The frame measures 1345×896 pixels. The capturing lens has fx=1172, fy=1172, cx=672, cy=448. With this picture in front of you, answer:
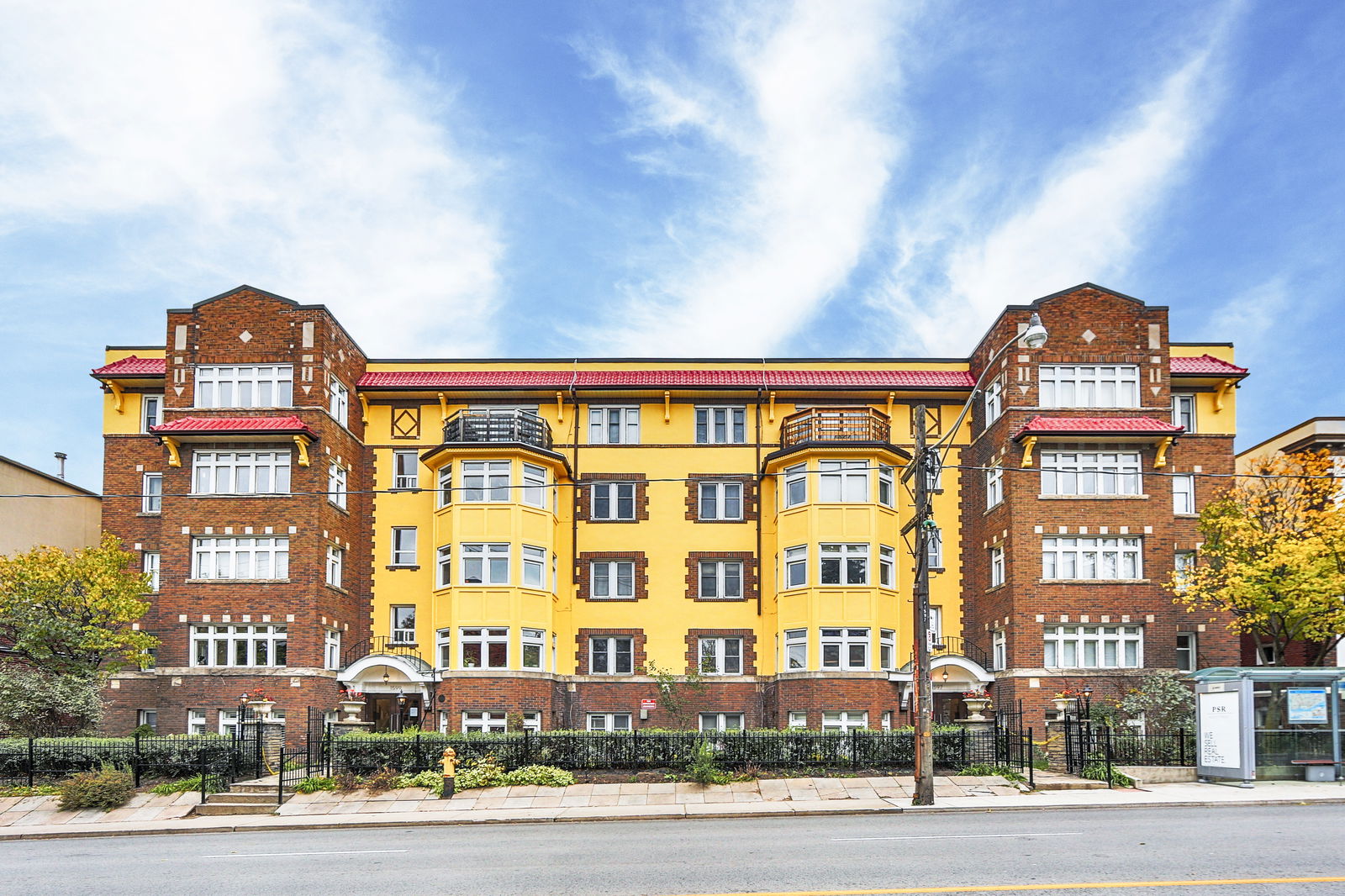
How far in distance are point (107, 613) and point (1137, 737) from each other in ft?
94.8

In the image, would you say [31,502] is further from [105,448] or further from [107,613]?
[107,613]

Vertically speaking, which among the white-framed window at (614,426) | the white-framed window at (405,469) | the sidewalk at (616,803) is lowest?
the sidewalk at (616,803)

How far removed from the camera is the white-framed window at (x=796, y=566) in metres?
36.3

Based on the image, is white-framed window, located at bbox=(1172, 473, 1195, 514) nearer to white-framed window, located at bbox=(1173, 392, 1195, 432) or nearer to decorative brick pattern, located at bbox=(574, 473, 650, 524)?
white-framed window, located at bbox=(1173, 392, 1195, 432)

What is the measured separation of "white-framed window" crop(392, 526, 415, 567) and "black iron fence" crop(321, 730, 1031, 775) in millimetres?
10820

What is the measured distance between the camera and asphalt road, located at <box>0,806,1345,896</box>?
47.6 ft

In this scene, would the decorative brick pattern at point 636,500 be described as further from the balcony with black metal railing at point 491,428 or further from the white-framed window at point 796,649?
A: the white-framed window at point 796,649

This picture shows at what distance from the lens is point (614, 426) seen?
131 ft

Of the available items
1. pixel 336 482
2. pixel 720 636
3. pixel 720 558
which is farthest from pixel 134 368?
pixel 720 636

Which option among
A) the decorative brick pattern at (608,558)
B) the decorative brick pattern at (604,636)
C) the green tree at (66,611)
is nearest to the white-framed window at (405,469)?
the decorative brick pattern at (608,558)

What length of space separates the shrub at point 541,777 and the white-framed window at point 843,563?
453 inches

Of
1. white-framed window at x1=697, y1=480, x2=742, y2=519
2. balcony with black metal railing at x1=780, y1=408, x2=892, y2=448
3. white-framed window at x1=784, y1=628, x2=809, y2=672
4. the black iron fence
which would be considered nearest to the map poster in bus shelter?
the black iron fence

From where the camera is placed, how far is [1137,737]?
29.5m

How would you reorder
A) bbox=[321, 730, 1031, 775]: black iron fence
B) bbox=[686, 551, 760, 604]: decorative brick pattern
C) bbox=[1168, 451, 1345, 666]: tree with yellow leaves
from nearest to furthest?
bbox=[321, 730, 1031, 775]: black iron fence
bbox=[1168, 451, 1345, 666]: tree with yellow leaves
bbox=[686, 551, 760, 604]: decorative brick pattern
